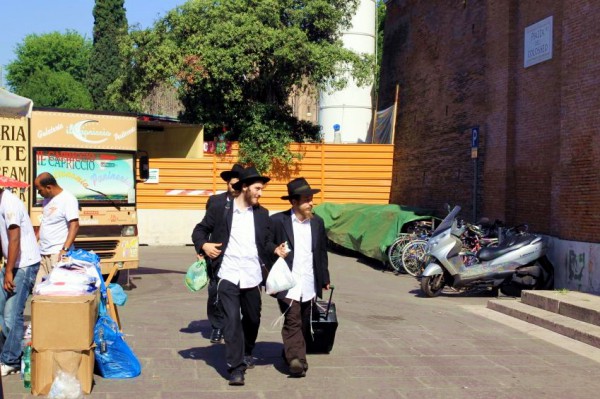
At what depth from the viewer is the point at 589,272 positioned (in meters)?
13.1

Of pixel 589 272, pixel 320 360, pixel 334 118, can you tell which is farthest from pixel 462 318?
pixel 334 118

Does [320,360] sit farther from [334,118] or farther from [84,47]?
[84,47]

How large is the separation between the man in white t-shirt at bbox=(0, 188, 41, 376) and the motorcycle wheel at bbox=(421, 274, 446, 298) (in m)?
7.70

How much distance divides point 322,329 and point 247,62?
16.4m

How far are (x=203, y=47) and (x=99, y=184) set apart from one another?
412 inches

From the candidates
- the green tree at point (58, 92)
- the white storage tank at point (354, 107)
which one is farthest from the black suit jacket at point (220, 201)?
the green tree at point (58, 92)

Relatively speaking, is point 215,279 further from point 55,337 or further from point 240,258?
point 55,337

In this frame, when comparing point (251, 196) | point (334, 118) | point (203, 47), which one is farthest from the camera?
point (334, 118)

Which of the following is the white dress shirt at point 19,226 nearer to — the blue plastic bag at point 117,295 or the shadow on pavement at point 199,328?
the blue plastic bag at point 117,295

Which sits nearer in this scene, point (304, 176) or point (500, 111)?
point (500, 111)

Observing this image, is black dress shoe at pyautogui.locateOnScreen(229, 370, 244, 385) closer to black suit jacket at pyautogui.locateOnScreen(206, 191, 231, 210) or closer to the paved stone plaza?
the paved stone plaza

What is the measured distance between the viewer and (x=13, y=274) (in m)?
7.56

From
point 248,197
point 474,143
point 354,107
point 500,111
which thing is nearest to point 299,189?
point 248,197

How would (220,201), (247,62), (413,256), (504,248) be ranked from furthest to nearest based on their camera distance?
(247,62)
(413,256)
(504,248)
(220,201)
